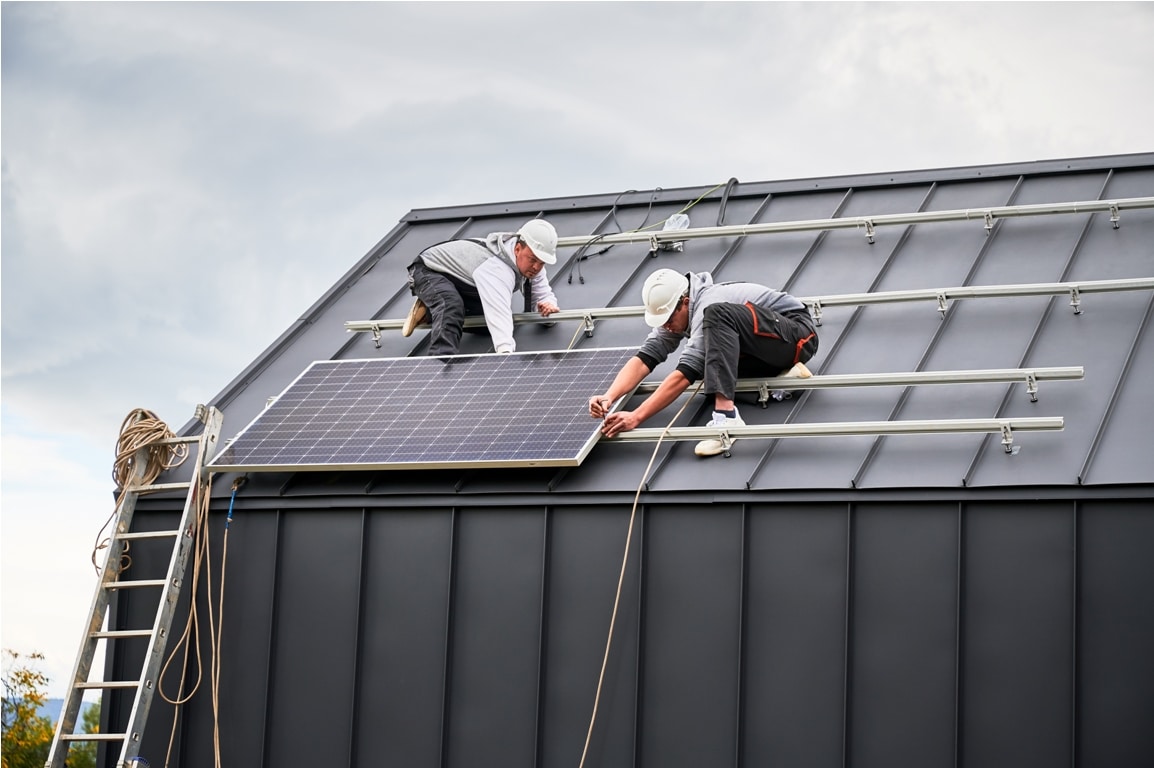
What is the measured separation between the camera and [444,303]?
12.1m

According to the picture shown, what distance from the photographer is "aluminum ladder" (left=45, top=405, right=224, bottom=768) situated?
9953mm

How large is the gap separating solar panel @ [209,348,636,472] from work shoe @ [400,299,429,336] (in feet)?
1.99

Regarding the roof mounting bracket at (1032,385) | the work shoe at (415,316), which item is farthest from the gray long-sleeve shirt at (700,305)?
the work shoe at (415,316)

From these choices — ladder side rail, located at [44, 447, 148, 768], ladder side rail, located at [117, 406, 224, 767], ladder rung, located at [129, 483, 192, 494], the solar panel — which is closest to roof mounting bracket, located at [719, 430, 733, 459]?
the solar panel

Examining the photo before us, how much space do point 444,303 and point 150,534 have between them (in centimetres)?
337

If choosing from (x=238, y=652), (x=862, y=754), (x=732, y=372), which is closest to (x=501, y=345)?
(x=732, y=372)

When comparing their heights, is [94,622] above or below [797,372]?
below

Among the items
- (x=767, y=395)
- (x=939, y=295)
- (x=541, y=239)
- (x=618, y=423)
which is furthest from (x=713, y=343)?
(x=541, y=239)

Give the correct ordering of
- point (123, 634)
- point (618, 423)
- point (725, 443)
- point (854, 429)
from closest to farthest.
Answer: point (854, 429) < point (725, 443) < point (618, 423) < point (123, 634)

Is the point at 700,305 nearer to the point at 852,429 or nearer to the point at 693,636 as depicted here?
the point at 852,429

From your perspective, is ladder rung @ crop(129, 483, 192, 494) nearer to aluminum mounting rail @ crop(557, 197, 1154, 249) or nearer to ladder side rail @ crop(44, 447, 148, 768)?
ladder side rail @ crop(44, 447, 148, 768)

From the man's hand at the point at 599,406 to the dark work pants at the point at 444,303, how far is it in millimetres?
2333

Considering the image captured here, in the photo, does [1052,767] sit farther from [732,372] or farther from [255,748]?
[255,748]

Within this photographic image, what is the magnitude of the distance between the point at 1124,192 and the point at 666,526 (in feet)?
20.0
